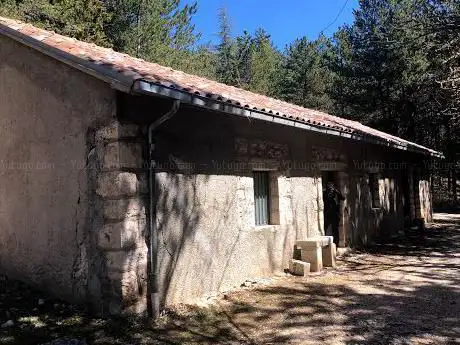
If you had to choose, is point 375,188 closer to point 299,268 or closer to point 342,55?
point 299,268

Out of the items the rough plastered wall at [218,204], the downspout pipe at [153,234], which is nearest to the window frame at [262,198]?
the rough plastered wall at [218,204]

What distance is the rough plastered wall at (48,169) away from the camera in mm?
5582

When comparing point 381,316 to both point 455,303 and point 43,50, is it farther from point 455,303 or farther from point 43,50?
point 43,50

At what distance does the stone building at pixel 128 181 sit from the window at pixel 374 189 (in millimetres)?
5474

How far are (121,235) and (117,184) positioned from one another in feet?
1.92

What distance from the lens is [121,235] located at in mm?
5227

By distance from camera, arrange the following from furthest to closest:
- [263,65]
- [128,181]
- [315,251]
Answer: [263,65] < [315,251] < [128,181]

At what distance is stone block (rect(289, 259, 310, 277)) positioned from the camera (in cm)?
787

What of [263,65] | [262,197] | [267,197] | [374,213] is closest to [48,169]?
[262,197]

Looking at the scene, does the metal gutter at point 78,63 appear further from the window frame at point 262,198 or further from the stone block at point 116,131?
the window frame at point 262,198

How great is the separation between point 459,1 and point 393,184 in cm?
620

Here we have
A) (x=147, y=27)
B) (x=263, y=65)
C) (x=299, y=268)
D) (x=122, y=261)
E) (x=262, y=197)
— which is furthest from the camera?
(x=263, y=65)

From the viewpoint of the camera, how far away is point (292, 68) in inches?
1347

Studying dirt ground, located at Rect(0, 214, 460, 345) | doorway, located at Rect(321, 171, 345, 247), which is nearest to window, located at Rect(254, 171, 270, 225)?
dirt ground, located at Rect(0, 214, 460, 345)
